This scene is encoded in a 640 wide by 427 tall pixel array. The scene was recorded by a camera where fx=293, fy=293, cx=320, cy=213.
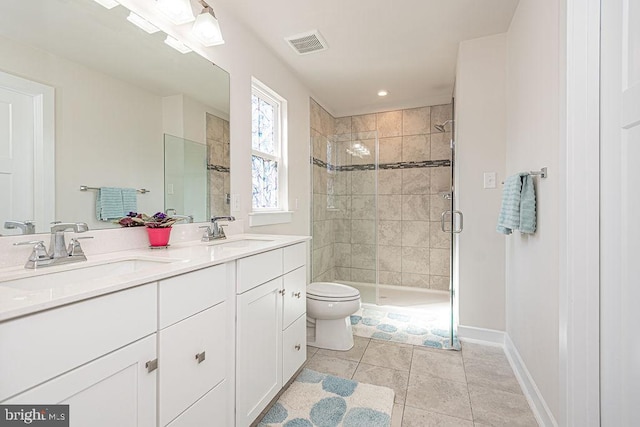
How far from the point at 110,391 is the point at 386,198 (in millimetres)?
3494

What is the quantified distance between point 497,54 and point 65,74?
269 centimetres

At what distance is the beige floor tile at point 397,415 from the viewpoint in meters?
1.43

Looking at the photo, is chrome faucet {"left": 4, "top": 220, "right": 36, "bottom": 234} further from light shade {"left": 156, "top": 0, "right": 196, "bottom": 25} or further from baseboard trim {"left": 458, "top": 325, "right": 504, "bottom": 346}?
baseboard trim {"left": 458, "top": 325, "right": 504, "bottom": 346}

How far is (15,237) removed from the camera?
0.99 m

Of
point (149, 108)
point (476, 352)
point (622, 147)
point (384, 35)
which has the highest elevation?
point (384, 35)

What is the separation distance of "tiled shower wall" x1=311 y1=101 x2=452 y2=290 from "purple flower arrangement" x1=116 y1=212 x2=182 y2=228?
6.26ft

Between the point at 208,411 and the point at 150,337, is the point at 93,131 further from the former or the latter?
the point at 208,411

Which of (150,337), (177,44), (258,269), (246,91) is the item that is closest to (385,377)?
(258,269)

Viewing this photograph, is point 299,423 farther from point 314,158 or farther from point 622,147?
point 314,158

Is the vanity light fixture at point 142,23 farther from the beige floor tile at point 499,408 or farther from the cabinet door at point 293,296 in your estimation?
the beige floor tile at point 499,408

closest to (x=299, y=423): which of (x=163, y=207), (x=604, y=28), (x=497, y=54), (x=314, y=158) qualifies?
(x=163, y=207)

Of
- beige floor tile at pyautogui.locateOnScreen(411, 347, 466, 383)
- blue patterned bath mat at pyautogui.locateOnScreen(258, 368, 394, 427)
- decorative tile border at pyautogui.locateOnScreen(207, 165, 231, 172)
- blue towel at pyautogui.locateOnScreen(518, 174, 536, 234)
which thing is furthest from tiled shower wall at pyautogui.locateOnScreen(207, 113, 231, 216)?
blue towel at pyautogui.locateOnScreen(518, 174, 536, 234)

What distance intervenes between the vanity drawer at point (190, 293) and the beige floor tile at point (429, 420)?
3.65 feet

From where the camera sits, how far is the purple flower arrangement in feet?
4.44
